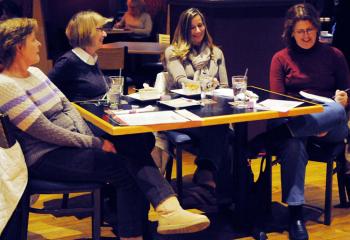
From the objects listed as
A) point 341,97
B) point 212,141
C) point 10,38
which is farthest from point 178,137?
point 10,38

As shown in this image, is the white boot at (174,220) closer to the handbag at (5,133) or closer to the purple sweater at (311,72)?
the handbag at (5,133)

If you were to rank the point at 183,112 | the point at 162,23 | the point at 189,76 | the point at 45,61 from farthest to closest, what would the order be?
the point at 162,23 < the point at 45,61 < the point at 189,76 < the point at 183,112

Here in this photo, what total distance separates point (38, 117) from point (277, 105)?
3.94 ft

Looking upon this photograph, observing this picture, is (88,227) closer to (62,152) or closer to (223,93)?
(62,152)

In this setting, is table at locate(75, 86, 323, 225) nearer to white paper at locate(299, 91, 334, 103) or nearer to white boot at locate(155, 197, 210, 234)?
white paper at locate(299, 91, 334, 103)

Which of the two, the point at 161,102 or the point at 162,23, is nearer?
the point at 161,102

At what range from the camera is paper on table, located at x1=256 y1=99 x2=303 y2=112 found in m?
3.20

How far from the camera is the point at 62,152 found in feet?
9.80

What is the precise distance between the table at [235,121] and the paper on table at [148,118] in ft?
0.11

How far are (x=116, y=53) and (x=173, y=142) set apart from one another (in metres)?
1.12

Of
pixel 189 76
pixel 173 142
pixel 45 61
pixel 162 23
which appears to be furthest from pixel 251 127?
pixel 162 23

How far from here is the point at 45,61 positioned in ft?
21.2

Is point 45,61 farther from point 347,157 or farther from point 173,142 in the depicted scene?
point 347,157

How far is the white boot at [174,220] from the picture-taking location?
3.02m
